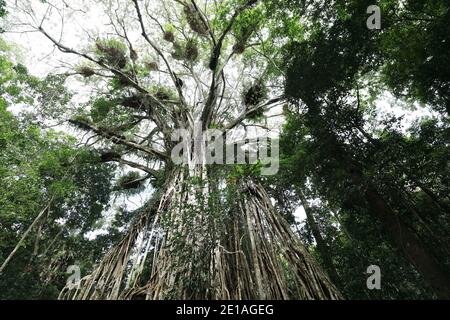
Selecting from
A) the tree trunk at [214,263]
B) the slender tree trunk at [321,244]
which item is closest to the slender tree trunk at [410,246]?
the slender tree trunk at [321,244]

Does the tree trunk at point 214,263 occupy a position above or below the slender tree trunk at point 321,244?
below

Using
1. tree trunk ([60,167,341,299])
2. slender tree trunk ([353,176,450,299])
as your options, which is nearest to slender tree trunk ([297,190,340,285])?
slender tree trunk ([353,176,450,299])

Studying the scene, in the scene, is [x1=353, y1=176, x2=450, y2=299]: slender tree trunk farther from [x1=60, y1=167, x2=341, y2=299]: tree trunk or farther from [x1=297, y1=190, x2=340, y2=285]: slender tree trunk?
[x1=60, y1=167, x2=341, y2=299]: tree trunk

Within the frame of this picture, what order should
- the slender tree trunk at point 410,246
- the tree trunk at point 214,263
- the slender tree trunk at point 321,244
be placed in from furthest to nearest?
1. the slender tree trunk at point 321,244
2. the slender tree trunk at point 410,246
3. the tree trunk at point 214,263

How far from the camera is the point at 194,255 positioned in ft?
8.03

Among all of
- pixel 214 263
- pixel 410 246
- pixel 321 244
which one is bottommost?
pixel 214 263

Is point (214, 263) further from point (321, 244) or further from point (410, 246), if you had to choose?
point (321, 244)

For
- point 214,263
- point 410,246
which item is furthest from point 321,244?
point 214,263

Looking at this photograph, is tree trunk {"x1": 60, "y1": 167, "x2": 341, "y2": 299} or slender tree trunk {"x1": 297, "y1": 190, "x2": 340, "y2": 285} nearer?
tree trunk {"x1": 60, "y1": 167, "x2": 341, "y2": 299}

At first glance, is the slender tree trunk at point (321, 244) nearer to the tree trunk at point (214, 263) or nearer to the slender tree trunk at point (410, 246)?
the slender tree trunk at point (410, 246)

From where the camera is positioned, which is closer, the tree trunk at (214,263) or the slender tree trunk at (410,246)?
the tree trunk at (214,263)

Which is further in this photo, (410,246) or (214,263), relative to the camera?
(410,246)
